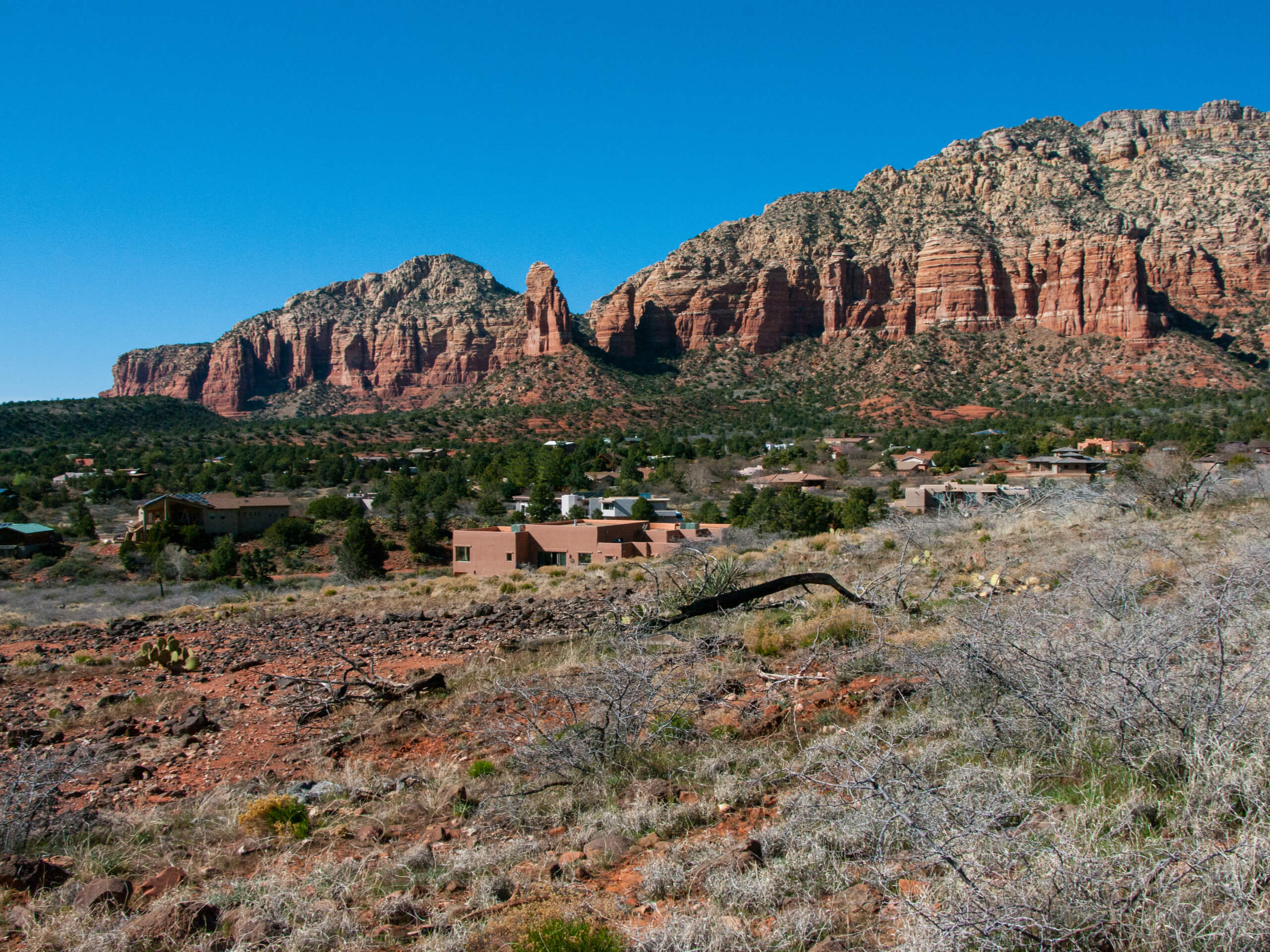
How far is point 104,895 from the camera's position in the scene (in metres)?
3.58

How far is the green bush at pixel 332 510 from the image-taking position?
128 feet

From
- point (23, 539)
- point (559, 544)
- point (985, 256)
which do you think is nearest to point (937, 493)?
point (559, 544)

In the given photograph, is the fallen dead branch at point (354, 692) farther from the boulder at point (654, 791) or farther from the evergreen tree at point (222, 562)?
the evergreen tree at point (222, 562)

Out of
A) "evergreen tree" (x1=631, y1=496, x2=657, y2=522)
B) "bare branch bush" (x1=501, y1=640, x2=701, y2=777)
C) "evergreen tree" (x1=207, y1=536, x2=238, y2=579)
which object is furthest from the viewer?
"evergreen tree" (x1=631, y1=496, x2=657, y2=522)

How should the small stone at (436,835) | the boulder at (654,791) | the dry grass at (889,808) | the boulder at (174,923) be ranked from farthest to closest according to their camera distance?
the boulder at (654,791), the small stone at (436,835), the boulder at (174,923), the dry grass at (889,808)

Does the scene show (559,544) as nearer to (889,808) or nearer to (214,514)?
(214,514)

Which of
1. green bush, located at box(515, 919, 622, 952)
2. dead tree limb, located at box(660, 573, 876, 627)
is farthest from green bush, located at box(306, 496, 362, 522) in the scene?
green bush, located at box(515, 919, 622, 952)

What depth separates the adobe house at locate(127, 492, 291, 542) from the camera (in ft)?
116

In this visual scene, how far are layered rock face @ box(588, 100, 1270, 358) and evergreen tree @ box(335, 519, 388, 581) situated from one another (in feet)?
224

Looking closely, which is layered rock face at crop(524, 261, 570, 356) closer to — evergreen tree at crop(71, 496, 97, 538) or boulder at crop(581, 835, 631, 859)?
evergreen tree at crop(71, 496, 97, 538)

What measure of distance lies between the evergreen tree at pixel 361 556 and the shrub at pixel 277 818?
2422 centimetres

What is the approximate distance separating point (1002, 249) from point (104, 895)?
309 ft

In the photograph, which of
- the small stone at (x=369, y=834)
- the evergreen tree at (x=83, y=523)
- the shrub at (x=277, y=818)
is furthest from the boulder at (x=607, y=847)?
the evergreen tree at (x=83, y=523)

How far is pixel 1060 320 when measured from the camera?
259ft
